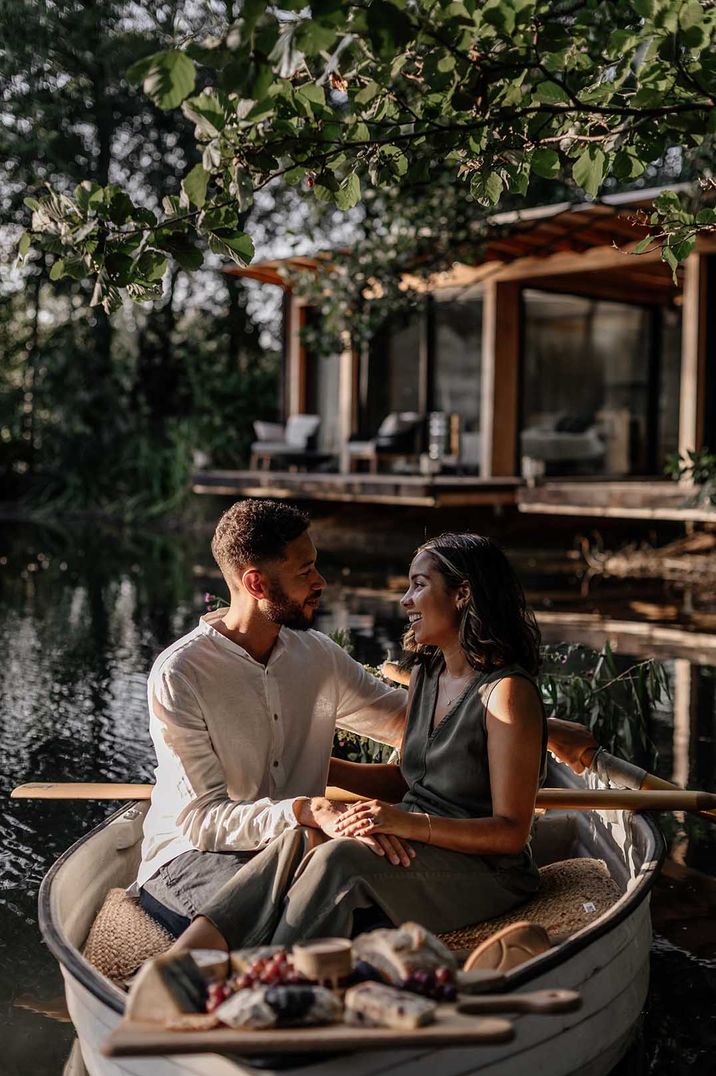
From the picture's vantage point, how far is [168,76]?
295 cm

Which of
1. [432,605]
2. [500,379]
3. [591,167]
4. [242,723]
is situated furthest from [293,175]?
[500,379]

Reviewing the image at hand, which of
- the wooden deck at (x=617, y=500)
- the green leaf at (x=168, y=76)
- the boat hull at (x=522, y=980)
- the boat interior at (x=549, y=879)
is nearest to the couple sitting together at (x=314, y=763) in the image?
the boat interior at (x=549, y=879)

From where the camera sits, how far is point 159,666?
3.42 m

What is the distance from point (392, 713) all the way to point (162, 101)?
2.04m

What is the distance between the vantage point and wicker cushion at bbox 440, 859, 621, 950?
3.38m

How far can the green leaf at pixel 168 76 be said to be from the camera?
292 cm

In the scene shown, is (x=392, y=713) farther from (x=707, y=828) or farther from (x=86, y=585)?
(x=86, y=585)

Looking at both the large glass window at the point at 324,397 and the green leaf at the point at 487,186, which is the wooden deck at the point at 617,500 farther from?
the green leaf at the point at 487,186

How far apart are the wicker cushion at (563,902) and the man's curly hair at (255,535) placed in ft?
3.86

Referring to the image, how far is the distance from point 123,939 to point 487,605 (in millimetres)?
1393

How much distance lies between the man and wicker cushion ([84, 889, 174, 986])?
0.19ft

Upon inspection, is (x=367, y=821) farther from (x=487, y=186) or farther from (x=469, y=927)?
(x=487, y=186)

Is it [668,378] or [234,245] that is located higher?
[668,378]

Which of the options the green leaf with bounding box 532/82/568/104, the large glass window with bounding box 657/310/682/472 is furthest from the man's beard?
the large glass window with bounding box 657/310/682/472
